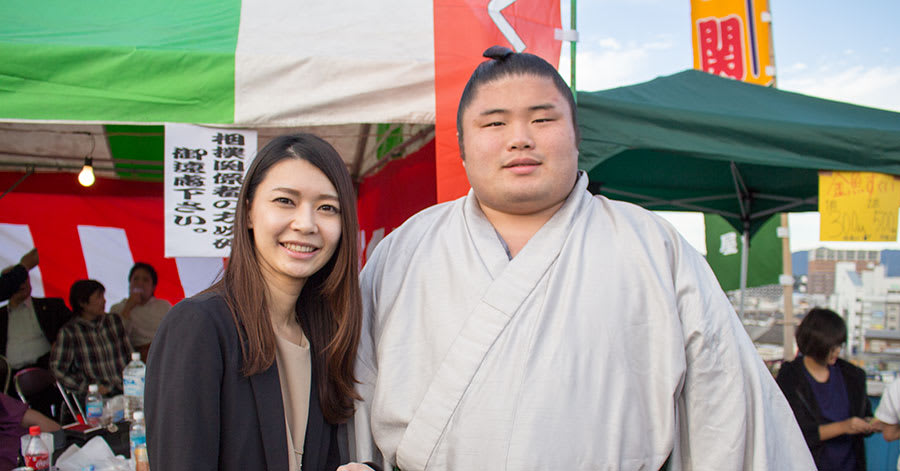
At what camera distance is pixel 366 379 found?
53.9 inches

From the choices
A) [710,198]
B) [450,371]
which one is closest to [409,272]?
[450,371]

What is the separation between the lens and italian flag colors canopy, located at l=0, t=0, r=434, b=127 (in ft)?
7.27

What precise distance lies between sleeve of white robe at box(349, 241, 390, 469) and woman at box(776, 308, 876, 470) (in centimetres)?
255

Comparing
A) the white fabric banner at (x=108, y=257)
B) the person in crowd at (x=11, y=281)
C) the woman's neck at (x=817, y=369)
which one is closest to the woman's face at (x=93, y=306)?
the person in crowd at (x=11, y=281)

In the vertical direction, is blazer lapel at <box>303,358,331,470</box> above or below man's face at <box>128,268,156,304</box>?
below

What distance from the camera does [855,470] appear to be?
294 cm

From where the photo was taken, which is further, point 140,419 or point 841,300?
point 841,300

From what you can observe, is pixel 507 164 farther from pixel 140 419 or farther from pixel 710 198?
pixel 710 198

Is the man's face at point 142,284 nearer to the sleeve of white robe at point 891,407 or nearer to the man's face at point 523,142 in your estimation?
the man's face at point 523,142

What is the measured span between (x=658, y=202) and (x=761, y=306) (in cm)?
316

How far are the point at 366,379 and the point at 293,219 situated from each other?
43 cm

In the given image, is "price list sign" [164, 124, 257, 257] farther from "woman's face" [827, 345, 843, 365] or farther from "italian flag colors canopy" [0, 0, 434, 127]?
"woman's face" [827, 345, 843, 365]

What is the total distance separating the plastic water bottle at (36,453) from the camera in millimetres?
2125

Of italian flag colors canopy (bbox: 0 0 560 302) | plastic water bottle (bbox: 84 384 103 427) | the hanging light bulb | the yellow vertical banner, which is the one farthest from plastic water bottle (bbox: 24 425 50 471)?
the yellow vertical banner
